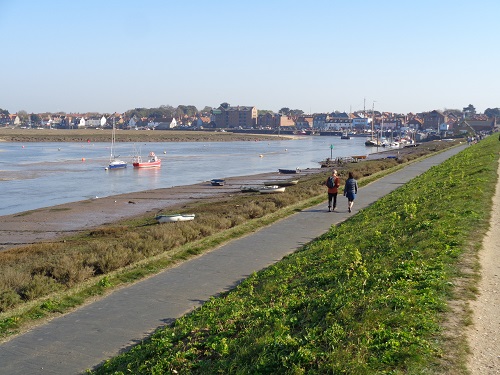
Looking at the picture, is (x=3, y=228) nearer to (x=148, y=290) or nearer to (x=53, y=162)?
(x=148, y=290)

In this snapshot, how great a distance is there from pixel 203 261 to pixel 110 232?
29.4ft

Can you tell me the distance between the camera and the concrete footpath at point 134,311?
24.5 ft

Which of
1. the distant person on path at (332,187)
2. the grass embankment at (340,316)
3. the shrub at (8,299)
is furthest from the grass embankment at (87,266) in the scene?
the grass embankment at (340,316)

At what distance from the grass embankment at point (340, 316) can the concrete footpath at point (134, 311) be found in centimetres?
50

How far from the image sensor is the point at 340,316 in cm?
684

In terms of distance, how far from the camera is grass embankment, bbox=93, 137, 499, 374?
5.71 m

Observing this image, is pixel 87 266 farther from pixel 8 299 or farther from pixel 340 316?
pixel 340 316

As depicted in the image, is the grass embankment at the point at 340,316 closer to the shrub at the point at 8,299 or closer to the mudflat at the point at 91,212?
the shrub at the point at 8,299

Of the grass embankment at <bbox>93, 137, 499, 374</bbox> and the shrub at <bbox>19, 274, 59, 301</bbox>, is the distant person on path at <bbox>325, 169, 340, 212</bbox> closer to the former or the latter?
the grass embankment at <bbox>93, 137, 499, 374</bbox>

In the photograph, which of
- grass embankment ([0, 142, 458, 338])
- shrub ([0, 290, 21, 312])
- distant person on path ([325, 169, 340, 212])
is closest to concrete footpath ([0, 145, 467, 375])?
grass embankment ([0, 142, 458, 338])

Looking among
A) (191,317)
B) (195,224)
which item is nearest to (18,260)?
(195,224)

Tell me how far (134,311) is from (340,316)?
381cm

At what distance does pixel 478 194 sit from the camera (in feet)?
52.6

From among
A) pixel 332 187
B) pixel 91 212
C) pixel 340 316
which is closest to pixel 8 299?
pixel 340 316
